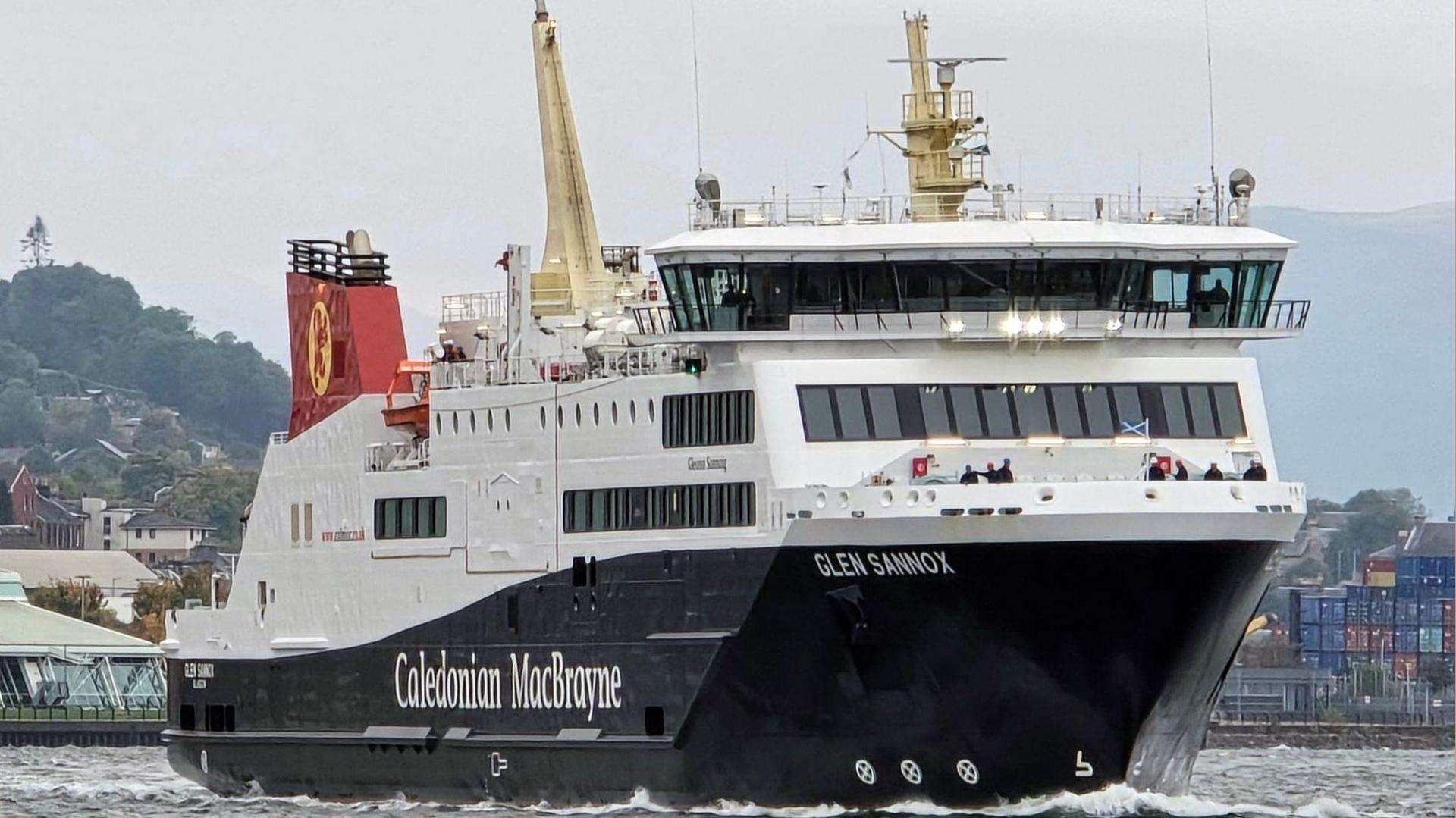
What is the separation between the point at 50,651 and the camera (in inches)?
4195

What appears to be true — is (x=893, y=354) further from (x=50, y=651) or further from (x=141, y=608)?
(x=141, y=608)

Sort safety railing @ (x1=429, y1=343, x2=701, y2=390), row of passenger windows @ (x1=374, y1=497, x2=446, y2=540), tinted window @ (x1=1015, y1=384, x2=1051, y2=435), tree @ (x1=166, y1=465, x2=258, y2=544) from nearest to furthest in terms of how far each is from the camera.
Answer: tinted window @ (x1=1015, y1=384, x2=1051, y2=435), safety railing @ (x1=429, y1=343, x2=701, y2=390), row of passenger windows @ (x1=374, y1=497, x2=446, y2=540), tree @ (x1=166, y1=465, x2=258, y2=544)

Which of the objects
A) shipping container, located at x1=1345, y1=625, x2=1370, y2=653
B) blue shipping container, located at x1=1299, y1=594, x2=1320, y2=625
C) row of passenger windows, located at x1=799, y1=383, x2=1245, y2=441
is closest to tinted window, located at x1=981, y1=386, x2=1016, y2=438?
row of passenger windows, located at x1=799, y1=383, x2=1245, y2=441

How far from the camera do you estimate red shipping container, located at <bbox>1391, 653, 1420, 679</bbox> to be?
144 metres

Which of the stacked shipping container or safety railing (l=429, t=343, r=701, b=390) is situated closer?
safety railing (l=429, t=343, r=701, b=390)

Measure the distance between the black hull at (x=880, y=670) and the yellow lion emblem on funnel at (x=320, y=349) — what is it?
8310 millimetres

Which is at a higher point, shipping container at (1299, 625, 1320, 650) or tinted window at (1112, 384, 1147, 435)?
tinted window at (1112, 384, 1147, 435)

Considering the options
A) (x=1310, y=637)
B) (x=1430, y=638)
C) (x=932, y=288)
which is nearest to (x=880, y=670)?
(x=932, y=288)

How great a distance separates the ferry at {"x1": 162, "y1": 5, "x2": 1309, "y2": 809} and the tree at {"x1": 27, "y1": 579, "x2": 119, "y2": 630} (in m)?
82.9

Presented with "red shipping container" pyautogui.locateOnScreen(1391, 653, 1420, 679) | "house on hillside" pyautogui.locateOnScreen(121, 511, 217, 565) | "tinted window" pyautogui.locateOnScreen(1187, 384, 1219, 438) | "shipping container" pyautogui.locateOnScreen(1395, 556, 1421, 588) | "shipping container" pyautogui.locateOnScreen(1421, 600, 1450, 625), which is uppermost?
"house on hillside" pyautogui.locateOnScreen(121, 511, 217, 565)

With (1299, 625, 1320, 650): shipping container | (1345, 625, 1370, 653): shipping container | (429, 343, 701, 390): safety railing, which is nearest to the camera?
(429, 343, 701, 390): safety railing

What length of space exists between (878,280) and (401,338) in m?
12.7

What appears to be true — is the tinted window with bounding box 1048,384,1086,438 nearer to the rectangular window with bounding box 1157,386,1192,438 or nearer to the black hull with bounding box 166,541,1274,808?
the rectangular window with bounding box 1157,386,1192,438

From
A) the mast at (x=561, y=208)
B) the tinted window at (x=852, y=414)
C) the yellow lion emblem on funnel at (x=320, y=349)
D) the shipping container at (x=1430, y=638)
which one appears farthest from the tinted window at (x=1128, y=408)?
the shipping container at (x=1430, y=638)
